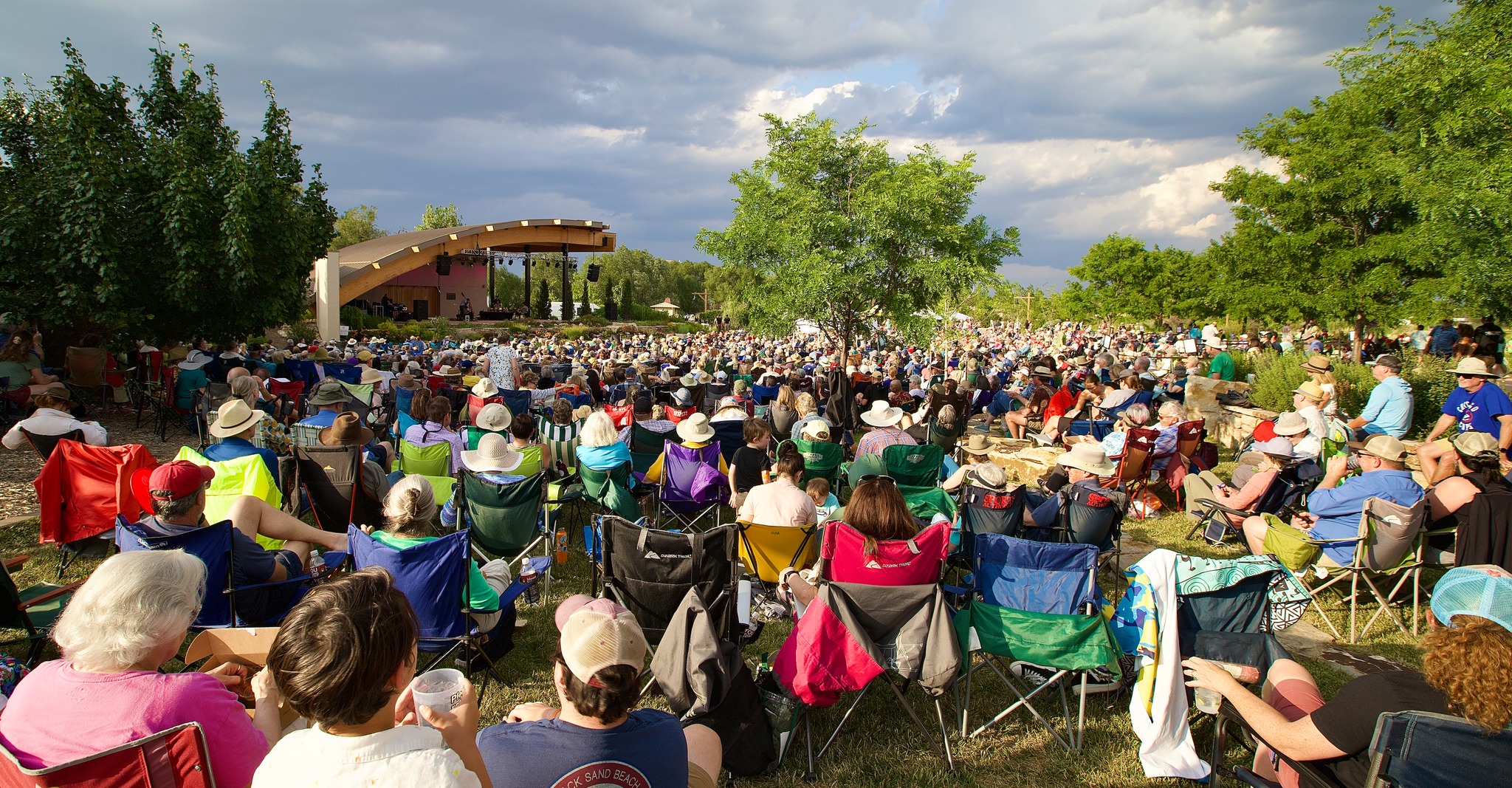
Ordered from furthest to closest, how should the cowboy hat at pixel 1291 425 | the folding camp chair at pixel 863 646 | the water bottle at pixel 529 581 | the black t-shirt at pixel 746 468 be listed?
the cowboy hat at pixel 1291 425 < the black t-shirt at pixel 746 468 < the water bottle at pixel 529 581 < the folding camp chair at pixel 863 646

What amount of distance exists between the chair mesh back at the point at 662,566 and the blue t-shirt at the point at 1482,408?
709 cm

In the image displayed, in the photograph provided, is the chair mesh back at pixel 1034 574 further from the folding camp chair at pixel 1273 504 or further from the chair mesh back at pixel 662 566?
the folding camp chair at pixel 1273 504

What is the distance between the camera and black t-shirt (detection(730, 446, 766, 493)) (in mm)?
5707

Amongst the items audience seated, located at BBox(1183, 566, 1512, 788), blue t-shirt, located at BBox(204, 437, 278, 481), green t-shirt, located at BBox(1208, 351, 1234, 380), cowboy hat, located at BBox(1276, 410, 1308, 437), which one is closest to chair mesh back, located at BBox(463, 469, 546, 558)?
blue t-shirt, located at BBox(204, 437, 278, 481)

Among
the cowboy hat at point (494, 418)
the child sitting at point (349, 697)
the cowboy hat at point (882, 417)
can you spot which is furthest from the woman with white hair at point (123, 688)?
the cowboy hat at point (882, 417)

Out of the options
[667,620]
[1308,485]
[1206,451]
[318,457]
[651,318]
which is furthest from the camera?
[651,318]

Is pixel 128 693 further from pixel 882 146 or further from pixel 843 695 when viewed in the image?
pixel 882 146

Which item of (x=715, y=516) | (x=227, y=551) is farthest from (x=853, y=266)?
(x=227, y=551)

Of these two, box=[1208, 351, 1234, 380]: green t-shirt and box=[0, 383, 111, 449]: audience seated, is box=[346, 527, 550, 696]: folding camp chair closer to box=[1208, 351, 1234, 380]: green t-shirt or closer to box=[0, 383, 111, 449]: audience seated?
box=[0, 383, 111, 449]: audience seated

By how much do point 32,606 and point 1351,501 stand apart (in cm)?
732

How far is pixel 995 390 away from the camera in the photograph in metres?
12.4

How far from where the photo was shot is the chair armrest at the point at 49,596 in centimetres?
326

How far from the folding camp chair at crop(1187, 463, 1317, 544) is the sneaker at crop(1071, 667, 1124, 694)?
2754mm

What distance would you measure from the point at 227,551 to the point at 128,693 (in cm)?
169
